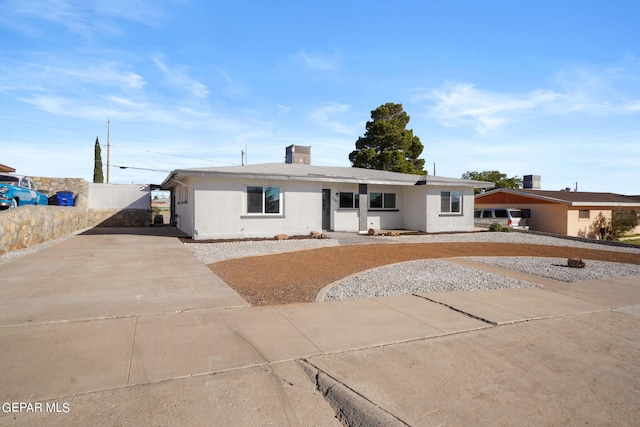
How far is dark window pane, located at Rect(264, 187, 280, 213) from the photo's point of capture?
54.0 ft

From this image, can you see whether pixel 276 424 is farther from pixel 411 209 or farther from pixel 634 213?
pixel 634 213

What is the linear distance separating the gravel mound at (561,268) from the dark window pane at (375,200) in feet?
29.4

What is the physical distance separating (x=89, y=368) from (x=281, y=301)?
3246 millimetres

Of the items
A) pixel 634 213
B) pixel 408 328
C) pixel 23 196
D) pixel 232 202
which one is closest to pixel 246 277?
pixel 408 328

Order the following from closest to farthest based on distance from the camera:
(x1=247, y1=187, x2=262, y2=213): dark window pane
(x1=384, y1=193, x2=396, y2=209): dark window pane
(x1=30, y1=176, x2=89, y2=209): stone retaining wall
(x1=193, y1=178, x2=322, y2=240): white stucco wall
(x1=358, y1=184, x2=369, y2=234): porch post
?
(x1=193, y1=178, x2=322, y2=240): white stucco wall
(x1=247, y1=187, x2=262, y2=213): dark window pane
(x1=358, y1=184, x2=369, y2=234): porch post
(x1=384, y1=193, x2=396, y2=209): dark window pane
(x1=30, y1=176, x2=89, y2=209): stone retaining wall

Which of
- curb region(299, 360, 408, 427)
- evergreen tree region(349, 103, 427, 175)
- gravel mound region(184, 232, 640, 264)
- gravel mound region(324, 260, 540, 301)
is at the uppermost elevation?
evergreen tree region(349, 103, 427, 175)

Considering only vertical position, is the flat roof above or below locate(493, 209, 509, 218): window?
above

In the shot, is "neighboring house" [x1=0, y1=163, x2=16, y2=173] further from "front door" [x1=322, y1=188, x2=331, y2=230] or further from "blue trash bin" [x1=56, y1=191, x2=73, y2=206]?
"front door" [x1=322, y1=188, x2=331, y2=230]

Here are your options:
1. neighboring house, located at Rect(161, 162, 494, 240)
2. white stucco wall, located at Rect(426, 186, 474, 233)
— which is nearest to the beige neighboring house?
white stucco wall, located at Rect(426, 186, 474, 233)

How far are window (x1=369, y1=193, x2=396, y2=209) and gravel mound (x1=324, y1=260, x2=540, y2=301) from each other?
10.4m

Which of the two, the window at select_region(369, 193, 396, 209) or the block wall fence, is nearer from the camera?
the block wall fence

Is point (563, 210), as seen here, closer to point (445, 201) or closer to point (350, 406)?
point (445, 201)

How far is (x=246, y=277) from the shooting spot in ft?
27.3

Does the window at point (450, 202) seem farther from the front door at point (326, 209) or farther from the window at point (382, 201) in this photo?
the front door at point (326, 209)
